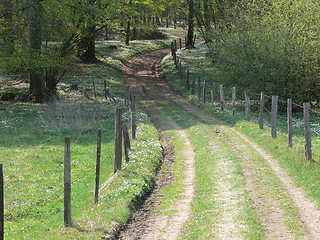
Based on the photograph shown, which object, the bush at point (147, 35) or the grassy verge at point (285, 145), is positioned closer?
the grassy verge at point (285, 145)

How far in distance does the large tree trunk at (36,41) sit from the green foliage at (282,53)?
49.8ft

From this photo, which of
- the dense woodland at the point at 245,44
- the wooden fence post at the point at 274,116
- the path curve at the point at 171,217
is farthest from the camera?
the dense woodland at the point at 245,44

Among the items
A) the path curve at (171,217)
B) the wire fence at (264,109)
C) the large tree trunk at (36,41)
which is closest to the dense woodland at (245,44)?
the large tree trunk at (36,41)

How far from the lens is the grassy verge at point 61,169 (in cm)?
1230

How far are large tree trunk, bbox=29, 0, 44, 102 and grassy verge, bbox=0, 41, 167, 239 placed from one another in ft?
6.80

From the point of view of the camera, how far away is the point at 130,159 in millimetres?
18766

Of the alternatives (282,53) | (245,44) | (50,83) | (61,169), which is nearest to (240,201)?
(61,169)

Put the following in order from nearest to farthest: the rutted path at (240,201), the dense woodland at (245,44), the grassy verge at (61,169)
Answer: the rutted path at (240,201)
the grassy verge at (61,169)
the dense woodland at (245,44)

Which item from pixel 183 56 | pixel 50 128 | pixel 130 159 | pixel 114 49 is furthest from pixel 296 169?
pixel 114 49

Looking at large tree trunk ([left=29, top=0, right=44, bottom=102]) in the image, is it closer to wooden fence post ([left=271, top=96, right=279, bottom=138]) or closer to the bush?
wooden fence post ([left=271, top=96, right=279, bottom=138])

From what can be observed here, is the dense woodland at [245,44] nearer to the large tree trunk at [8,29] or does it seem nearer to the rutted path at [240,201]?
the large tree trunk at [8,29]

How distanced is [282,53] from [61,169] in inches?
781

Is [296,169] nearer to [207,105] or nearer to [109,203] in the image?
[109,203]

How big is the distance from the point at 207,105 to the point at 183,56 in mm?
30036
